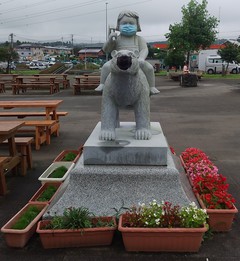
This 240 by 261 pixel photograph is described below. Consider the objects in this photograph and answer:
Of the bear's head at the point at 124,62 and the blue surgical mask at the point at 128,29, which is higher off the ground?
the blue surgical mask at the point at 128,29

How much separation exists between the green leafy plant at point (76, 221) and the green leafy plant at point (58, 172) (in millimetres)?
1250

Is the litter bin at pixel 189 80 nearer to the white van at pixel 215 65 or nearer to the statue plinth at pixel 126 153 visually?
the white van at pixel 215 65

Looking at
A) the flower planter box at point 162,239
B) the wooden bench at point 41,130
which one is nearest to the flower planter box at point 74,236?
the flower planter box at point 162,239

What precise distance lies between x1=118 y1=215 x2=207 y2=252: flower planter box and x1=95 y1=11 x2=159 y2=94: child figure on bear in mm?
2001

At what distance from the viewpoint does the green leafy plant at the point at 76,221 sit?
3.12 meters

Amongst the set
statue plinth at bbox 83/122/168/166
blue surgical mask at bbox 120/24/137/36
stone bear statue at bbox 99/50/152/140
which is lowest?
statue plinth at bbox 83/122/168/166

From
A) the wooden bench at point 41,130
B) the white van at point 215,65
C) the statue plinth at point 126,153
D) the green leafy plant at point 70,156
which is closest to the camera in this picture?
the statue plinth at point 126,153

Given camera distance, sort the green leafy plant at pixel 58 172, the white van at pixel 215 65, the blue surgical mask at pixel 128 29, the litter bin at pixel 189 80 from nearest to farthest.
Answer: the blue surgical mask at pixel 128 29, the green leafy plant at pixel 58 172, the litter bin at pixel 189 80, the white van at pixel 215 65

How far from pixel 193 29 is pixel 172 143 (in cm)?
1955

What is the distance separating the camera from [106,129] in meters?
3.88

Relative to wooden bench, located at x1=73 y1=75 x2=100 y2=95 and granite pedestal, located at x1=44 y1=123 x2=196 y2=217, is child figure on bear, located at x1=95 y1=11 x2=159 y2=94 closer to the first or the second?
granite pedestal, located at x1=44 y1=123 x2=196 y2=217

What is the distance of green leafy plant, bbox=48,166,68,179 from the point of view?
4.45 m

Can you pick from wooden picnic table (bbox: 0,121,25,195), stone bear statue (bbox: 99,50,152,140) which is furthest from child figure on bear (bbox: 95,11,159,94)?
wooden picnic table (bbox: 0,121,25,195)

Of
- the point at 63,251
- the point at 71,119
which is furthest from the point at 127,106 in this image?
the point at 71,119
